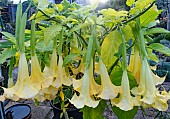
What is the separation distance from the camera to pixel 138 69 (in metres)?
0.44

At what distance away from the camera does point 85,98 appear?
1.21ft

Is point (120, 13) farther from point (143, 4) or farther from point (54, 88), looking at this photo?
point (54, 88)

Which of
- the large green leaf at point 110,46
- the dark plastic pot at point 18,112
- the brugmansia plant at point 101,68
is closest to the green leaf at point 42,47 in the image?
the brugmansia plant at point 101,68

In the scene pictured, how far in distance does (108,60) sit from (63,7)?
21 centimetres

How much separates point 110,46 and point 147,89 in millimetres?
105

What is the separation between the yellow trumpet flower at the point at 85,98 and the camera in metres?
0.36

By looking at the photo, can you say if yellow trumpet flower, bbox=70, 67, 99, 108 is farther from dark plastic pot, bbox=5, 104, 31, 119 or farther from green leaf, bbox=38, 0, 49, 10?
dark plastic pot, bbox=5, 104, 31, 119

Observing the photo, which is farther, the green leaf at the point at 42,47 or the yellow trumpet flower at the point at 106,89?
the green leaf at the point at 42,47

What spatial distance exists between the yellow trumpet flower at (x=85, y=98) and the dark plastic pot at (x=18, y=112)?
0.94m

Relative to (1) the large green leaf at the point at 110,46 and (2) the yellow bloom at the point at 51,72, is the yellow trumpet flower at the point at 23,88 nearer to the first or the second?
(2) the yellow bloom at the point at 51,72

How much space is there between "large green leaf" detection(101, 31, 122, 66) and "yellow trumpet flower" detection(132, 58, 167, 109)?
6 centimetres

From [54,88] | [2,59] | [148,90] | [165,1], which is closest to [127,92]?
A: [148,90]

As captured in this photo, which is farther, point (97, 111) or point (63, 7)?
point (63, 7)

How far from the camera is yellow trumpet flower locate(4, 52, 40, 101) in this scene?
0.37 metres
